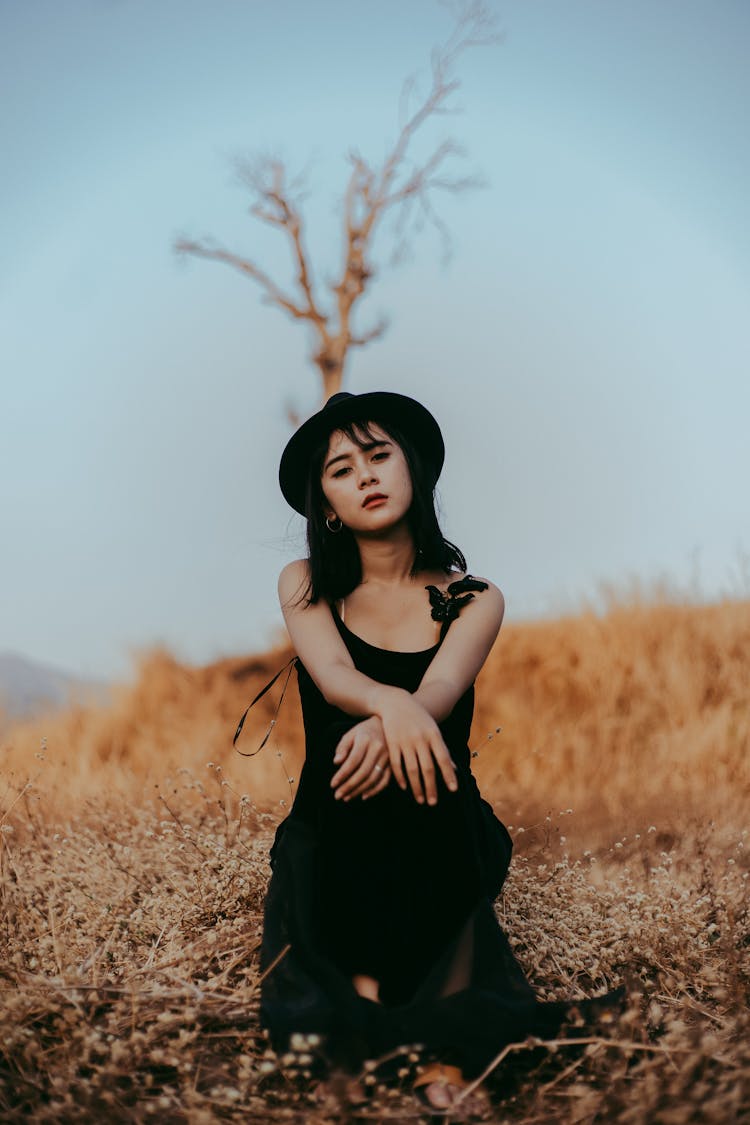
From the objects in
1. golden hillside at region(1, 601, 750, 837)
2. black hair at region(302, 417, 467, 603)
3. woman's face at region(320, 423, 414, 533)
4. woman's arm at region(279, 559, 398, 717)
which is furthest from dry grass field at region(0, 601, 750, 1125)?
woman's face at region(320, 423, 414, 533)

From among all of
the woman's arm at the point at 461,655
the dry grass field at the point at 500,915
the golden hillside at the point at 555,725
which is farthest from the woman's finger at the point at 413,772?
the golden hillside at the point at 555,725

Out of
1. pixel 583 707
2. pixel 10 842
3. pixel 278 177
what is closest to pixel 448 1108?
pixel 10 842

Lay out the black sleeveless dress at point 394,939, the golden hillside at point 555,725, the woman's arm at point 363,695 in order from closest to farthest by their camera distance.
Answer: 1. the black sleeveless dress at point 394,939
2. the woman's arm at point 363,695
3. the golden hillside at point 555,725

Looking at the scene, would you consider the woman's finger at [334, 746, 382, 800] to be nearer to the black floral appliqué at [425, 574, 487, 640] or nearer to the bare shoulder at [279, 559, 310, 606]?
the black floral appliqué at [425, 574, 487, 640]

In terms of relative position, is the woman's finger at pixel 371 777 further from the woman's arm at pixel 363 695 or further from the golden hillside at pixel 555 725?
the golden hillside at pixel 555 725

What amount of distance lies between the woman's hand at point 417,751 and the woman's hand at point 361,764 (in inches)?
1.1

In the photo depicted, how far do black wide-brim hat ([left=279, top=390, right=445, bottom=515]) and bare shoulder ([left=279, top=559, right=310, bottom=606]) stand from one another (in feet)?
0.73

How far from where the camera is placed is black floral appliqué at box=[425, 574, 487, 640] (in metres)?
2.95

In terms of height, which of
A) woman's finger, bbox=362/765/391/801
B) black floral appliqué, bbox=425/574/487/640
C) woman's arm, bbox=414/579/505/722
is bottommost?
woman's finger, bbox=362/765/391/801

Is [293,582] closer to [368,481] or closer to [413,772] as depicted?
[368,481]

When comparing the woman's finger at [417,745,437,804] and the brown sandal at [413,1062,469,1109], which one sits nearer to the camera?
the brown sandal at [413,1062,469,1109]

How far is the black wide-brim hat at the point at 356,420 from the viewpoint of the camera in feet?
10.3

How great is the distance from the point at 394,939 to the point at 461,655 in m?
0.82

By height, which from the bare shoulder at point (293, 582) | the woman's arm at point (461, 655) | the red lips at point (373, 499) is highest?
the red lips at point (373, 499)
